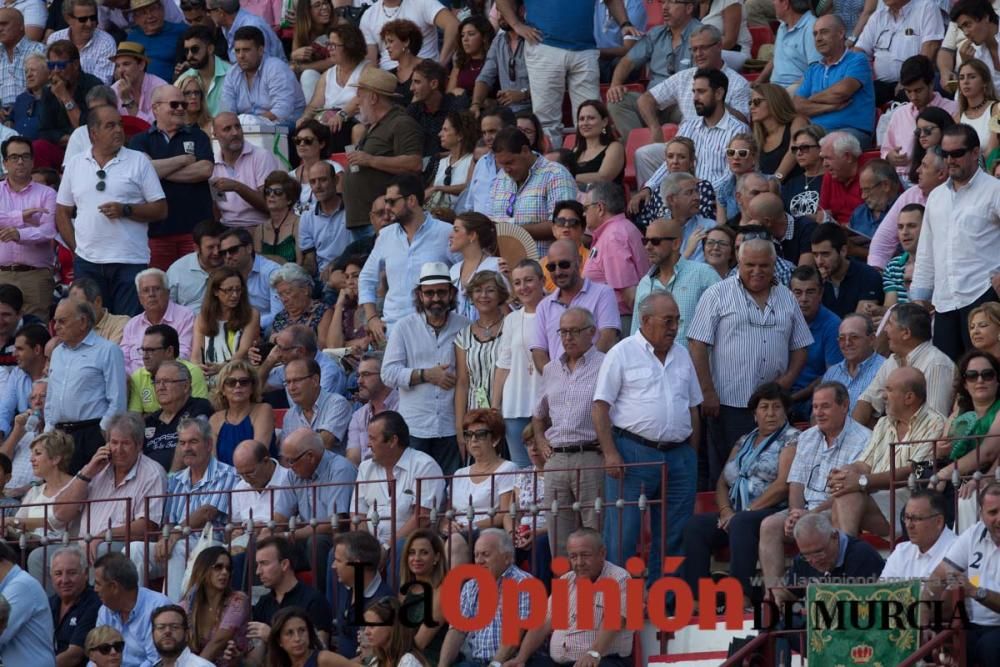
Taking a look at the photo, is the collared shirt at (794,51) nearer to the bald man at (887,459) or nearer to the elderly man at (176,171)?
the elderly man at (176,171)

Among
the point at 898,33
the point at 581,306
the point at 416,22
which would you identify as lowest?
the point at 581,306

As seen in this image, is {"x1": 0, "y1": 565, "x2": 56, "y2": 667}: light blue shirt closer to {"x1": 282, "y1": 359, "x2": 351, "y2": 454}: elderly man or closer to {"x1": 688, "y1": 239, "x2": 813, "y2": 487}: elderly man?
{"x1": 282, "y1": 359, "x2": 351, "y2": 454}: elderly man

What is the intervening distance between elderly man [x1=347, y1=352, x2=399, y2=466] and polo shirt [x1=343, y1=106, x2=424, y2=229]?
2.12m

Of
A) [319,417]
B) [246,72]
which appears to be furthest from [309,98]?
[319,417]

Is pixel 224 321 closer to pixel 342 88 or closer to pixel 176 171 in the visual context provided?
pixel 176 171

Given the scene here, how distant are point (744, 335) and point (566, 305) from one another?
1.02 meters

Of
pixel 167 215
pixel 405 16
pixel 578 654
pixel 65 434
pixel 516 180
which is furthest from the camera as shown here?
pixel 405 16

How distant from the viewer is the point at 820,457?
13359mm

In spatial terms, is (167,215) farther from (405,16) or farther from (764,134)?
(764,134)

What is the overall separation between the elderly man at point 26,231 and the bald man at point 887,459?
7238mm

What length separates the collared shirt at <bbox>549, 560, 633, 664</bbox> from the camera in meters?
12.8

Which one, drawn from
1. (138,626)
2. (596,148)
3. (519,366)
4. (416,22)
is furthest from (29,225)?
(138,626)

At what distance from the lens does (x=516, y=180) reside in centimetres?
1684

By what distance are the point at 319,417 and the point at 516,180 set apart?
7.46 ft
